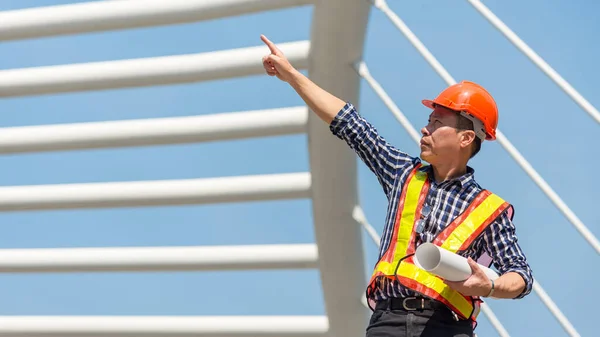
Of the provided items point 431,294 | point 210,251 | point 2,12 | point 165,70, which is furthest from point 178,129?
point 431,294

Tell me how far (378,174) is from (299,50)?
2.92 m

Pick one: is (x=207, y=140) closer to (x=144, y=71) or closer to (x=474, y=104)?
(x=144, y=71)

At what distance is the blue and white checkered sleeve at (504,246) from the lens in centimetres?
370

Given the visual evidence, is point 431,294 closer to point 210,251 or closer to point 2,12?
point 210,251

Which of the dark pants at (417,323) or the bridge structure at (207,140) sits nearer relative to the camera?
the dark pants at (417,323)

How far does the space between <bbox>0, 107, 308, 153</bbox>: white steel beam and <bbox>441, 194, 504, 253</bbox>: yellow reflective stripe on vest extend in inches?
134

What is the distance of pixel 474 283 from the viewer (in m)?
3.39

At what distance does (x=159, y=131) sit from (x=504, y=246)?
4017mm

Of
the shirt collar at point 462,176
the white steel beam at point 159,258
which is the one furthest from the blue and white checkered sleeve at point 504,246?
the white steel beam at point 159,258

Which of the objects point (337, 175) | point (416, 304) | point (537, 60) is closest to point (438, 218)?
point (416, 304)

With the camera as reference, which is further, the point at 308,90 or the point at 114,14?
the point at 114,14

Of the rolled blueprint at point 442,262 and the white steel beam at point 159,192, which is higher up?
the white steel beam at point 159,192

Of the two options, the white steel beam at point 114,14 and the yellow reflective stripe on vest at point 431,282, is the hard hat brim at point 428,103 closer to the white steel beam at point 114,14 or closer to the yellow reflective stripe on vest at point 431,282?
the yellow reflective stripe on vest at point 431,282

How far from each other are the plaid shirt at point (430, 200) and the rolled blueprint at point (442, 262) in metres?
0.30
